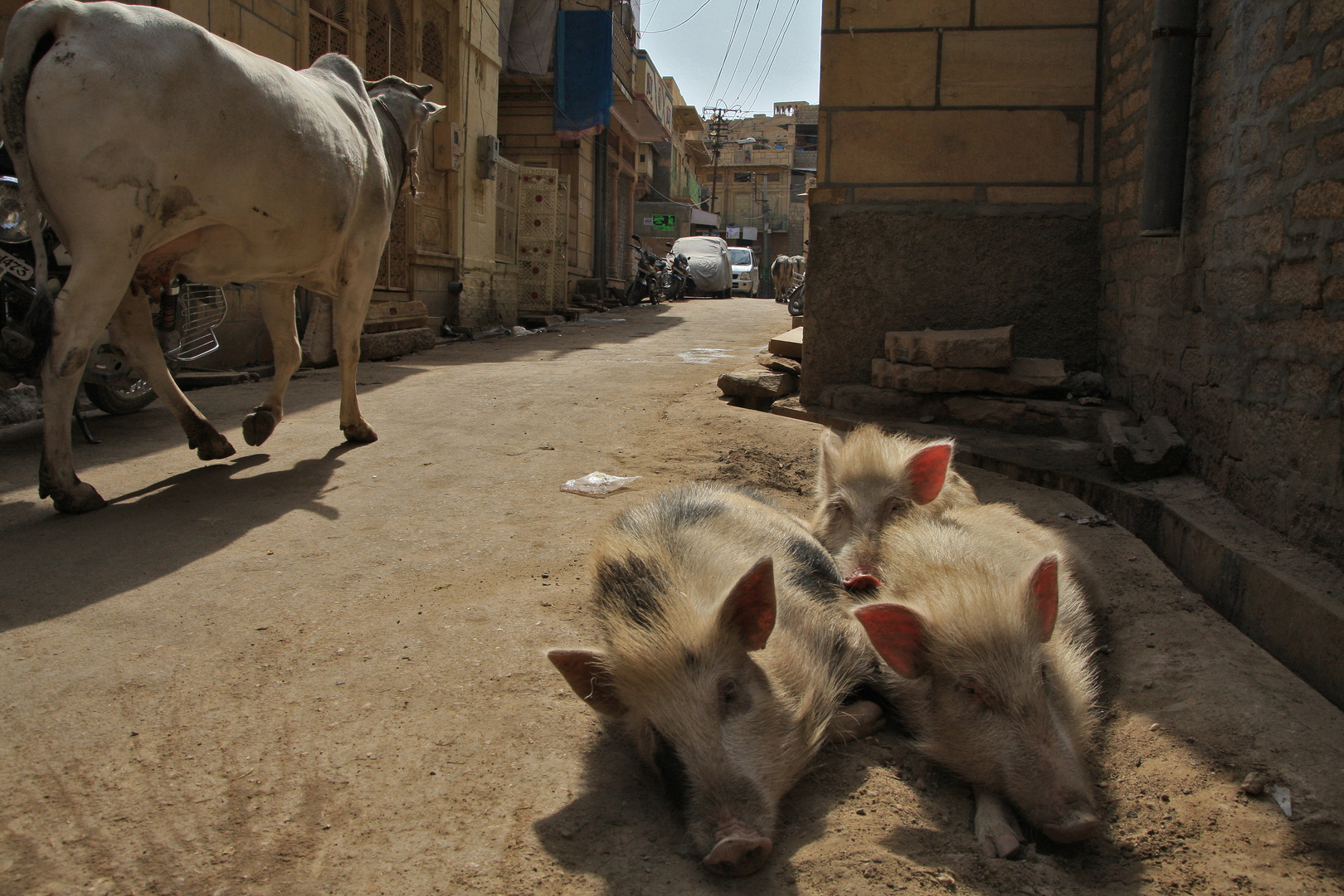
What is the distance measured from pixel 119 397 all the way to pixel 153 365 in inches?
54.3

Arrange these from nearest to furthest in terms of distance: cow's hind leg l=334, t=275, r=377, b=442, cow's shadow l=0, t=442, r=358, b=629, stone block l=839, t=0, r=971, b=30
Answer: cow's shadow l=0, t=442, r=358, b=629
cow's hind leg l=334, t=275, r=377, b=442
stone block l=839, t=0, r=971, b=30

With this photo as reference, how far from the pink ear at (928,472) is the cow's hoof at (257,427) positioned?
3.27 meters

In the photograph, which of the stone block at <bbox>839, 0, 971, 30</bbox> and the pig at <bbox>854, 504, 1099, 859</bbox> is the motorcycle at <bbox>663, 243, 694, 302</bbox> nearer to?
the stone block at <bbox>839, 0, 971, 30</bbox>

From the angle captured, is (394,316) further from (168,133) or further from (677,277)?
(677,277)

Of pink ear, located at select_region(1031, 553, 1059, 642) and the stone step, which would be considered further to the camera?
the stone step

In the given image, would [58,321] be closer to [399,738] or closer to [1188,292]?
[399,738]

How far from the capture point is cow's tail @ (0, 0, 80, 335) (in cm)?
328

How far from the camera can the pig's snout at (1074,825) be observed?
6.09 feet

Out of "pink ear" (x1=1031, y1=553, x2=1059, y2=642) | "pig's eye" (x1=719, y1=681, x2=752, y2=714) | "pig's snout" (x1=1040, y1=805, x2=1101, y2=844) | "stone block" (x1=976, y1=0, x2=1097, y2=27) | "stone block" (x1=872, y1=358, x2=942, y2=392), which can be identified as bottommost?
"pig's snout" (x1=1040, y1=805, x2=1101, y2=844)

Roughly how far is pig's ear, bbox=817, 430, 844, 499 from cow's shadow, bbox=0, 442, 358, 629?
2137 millimetres

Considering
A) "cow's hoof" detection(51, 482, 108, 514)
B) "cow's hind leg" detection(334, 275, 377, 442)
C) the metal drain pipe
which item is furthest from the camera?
"cow's hind leg" detection(334, 275, 377, 442)

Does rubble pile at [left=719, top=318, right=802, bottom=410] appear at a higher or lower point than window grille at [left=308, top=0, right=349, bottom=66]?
lower

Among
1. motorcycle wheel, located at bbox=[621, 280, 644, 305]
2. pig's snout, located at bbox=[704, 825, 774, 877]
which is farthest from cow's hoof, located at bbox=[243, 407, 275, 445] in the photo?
motorcycle wheel, located at bbox=[621, 280, 644, 305]

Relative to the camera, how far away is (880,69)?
20.5ft
